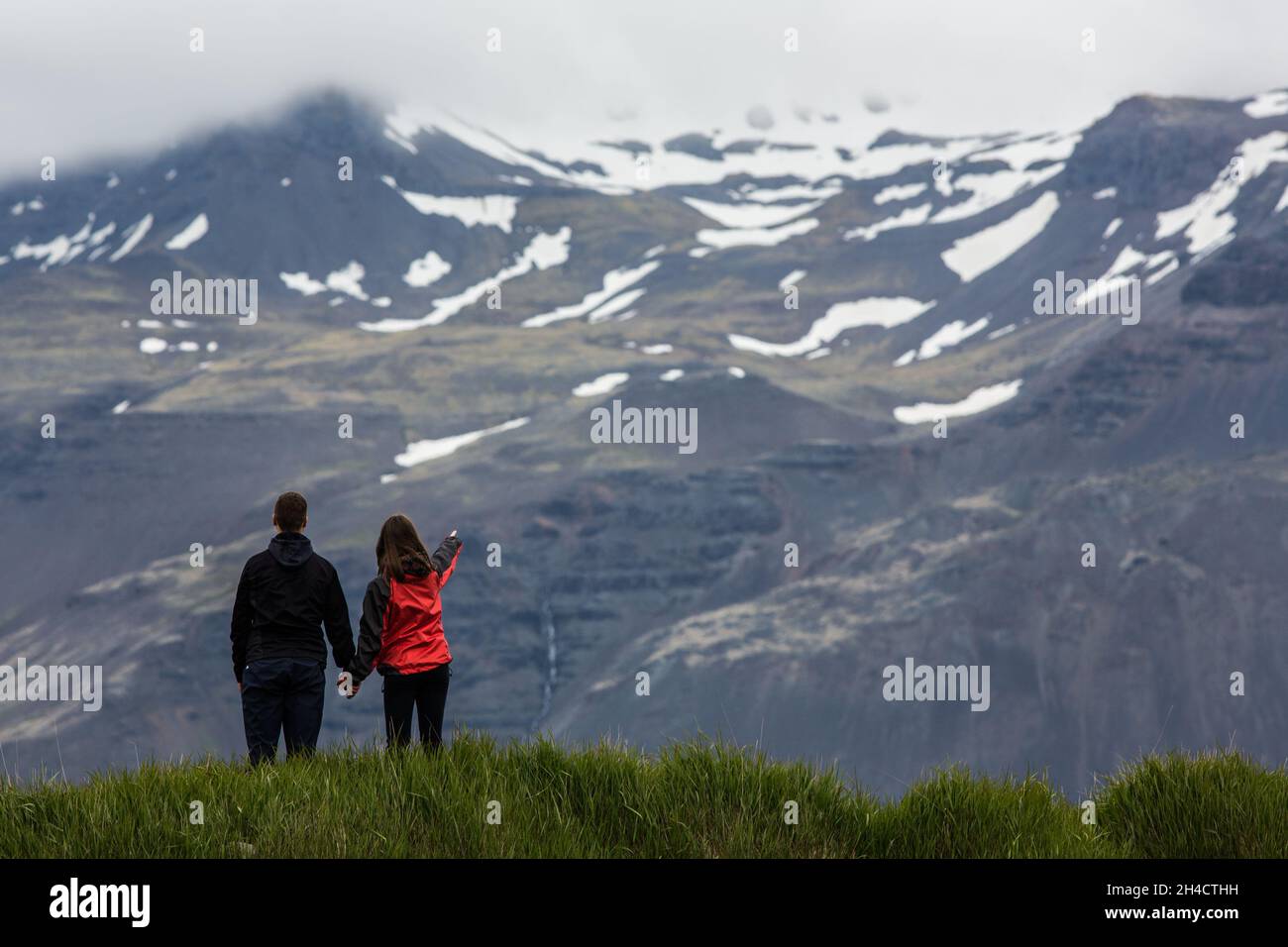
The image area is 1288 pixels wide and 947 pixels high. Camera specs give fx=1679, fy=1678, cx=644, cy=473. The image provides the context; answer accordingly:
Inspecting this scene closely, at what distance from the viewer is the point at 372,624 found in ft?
45.9

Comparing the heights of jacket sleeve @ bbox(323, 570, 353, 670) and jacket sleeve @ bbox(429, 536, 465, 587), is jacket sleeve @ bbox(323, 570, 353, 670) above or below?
below

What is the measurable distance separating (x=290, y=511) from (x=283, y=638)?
1095 mm

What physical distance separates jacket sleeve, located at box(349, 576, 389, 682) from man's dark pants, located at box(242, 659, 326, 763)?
13.4 inches

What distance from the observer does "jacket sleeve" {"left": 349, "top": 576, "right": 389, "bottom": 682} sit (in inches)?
546

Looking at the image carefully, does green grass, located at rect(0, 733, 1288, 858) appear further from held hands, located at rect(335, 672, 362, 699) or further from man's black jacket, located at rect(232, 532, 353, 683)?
man's black jacket, located at rect(232, 532, 353, 683)

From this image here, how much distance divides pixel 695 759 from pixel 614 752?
0.68 meters

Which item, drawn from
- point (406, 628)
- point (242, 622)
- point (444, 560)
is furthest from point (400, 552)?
point (242, 622)

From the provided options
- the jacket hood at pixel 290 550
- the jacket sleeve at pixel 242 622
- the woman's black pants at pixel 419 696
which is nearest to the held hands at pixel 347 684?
the woman's black pants at pixel 419 696
